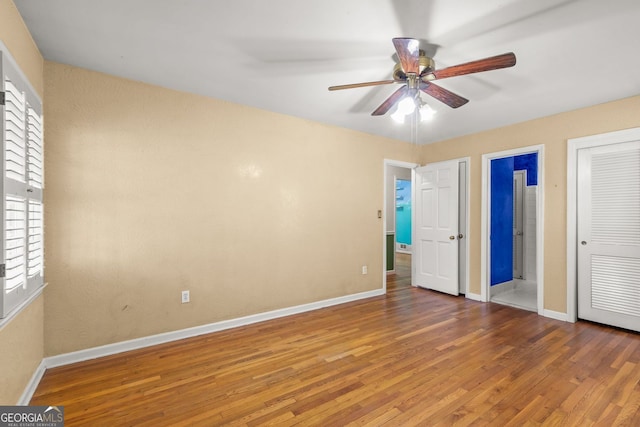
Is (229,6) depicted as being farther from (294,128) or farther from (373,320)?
(373,320)

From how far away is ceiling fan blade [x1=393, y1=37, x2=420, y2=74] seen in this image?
1715 millimetres

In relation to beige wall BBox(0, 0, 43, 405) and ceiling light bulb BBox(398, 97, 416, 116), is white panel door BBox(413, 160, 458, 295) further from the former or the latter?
beige wall BBox(0, 0, 43, 405)

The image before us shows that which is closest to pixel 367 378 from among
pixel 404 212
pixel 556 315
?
pixel 556 315

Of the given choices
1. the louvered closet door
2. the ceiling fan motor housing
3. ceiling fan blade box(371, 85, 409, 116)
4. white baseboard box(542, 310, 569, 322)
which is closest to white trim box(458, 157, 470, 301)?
white baseboard box(542, 310, 569, 322)

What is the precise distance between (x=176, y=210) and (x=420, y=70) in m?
2.55

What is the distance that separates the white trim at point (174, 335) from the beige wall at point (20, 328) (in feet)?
0.67

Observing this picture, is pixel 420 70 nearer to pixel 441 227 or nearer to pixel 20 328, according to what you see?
pixel 441 227

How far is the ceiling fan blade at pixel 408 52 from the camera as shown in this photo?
5.63ft

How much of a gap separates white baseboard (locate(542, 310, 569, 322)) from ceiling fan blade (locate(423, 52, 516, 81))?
3174 mm

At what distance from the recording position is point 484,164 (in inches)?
165

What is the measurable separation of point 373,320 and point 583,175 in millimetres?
2967

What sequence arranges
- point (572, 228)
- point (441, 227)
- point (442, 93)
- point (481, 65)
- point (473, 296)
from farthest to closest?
point (441, 227)
point (473, 296)
point (572, 228)
point (442, 93)
point (481, 65)

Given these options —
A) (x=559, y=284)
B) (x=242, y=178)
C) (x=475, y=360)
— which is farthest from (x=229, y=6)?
(x=559, y=284)

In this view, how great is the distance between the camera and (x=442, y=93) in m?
2.36
